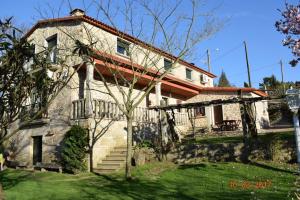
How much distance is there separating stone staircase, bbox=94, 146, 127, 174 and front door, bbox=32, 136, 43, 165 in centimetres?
515

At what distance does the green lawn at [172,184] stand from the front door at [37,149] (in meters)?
4.26

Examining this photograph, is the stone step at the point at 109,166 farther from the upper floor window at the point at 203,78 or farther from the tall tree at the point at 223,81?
the tall tree at the point at 223,81

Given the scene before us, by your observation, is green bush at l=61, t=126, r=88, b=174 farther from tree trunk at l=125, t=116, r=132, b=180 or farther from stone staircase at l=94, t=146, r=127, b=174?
tree trunk at l=125, t=116, r=132, b=180

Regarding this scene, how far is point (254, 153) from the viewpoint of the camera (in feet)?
46.8

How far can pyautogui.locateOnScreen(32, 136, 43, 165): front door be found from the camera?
19281mm

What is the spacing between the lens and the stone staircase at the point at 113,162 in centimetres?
1484

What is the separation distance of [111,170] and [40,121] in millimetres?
5983

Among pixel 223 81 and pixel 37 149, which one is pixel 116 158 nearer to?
pixel 37 149

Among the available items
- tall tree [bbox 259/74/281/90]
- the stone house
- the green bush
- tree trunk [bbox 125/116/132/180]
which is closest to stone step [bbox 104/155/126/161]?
the stone house

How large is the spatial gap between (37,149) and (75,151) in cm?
568

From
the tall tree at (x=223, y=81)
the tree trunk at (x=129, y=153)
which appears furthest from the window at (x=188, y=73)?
the tall tree at (x=223, y=81)

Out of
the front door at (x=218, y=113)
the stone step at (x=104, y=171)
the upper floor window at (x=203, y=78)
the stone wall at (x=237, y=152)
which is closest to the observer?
the stone wall at (x=237, y=152)

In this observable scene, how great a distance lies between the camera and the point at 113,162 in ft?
50.6

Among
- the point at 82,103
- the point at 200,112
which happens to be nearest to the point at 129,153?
the point at 82,103
